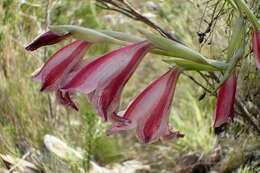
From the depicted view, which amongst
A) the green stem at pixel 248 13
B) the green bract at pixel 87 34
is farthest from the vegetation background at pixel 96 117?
the green bract at pixel 87 34

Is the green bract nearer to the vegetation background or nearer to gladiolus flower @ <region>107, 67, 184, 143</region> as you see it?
gladiolus flower @ <region>107, 67, 184, 143</region>

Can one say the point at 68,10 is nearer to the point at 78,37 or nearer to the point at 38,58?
the point at 38,58

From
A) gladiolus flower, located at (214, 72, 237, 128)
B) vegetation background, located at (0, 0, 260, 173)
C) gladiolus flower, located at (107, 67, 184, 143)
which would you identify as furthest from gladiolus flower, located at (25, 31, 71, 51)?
vegetation background, located at (0, 0, 260, 173)

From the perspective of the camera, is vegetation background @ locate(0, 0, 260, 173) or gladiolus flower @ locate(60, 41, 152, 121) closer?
gladiolus flower @ locate(60, 41, 152, 121)

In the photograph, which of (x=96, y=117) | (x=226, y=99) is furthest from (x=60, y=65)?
(x=96, y=117)

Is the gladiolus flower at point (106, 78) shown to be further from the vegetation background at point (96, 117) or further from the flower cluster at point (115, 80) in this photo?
the vegetation background at point (96, 117)

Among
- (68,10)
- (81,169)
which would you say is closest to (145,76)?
(68,10)
